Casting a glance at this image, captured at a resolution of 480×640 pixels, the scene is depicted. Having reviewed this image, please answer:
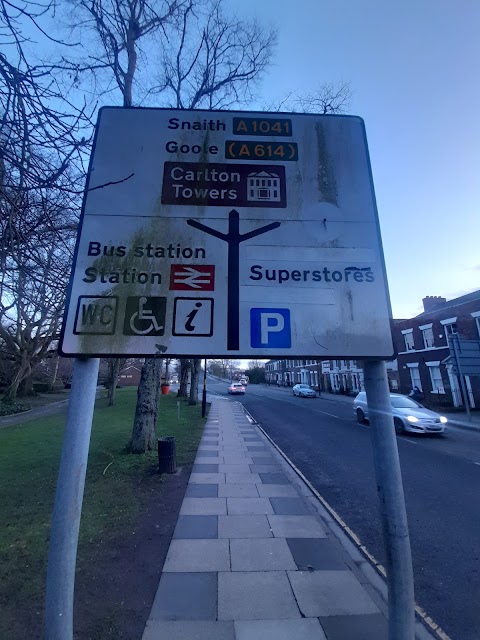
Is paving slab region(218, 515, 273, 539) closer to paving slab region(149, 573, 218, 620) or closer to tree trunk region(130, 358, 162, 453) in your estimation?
paving slab region(149, 573, 218, 620)

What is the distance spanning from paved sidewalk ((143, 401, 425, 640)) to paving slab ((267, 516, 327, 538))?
0.01 meters

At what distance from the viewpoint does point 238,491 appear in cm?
661

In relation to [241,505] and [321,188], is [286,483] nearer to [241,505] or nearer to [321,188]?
[241,505]

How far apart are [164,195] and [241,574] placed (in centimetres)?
404

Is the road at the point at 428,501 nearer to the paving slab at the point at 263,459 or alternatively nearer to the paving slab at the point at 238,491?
the paving slab at the point at 263,459

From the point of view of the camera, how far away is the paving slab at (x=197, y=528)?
466 cm

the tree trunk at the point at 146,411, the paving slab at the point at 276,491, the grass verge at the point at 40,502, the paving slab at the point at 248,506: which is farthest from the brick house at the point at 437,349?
the paving slab at the point at 248,506

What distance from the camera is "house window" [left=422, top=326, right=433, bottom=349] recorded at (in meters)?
25.9

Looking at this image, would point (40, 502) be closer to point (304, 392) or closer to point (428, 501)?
point (428, 501)

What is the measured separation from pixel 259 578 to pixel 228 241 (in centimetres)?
370

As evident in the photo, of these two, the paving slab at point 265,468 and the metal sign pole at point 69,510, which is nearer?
the metal sign pole at point 69,510

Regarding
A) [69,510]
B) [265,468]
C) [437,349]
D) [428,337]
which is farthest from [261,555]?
[428,337]

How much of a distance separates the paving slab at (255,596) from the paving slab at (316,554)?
41cm

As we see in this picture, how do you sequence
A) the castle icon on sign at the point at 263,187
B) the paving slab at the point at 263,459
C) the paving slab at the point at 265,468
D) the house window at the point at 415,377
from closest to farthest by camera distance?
the castle icon on sign at the point at 263,187
the paving slab at the point at 265,468
the paving slab at the point at 263,459
the house window at the point at 415,377
